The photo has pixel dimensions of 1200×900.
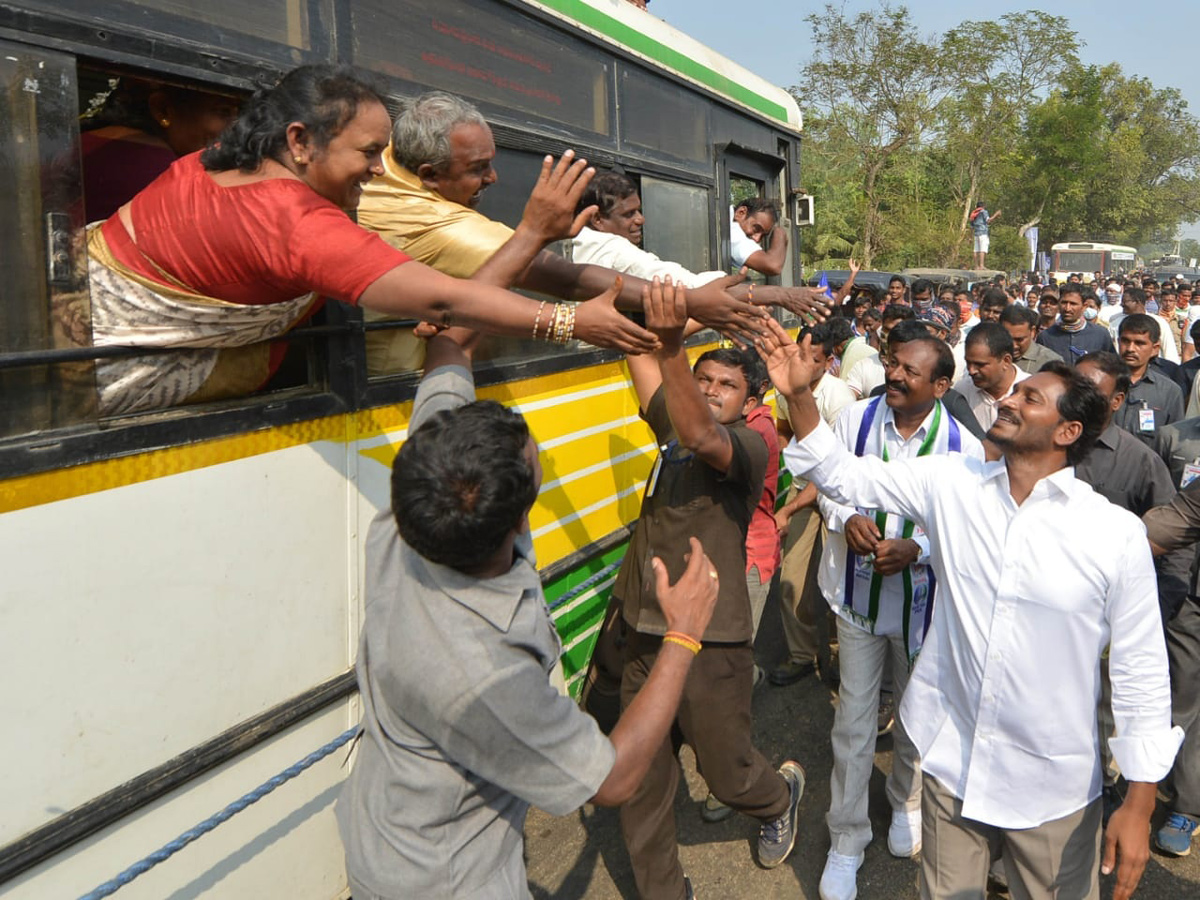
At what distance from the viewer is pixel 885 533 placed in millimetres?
3352

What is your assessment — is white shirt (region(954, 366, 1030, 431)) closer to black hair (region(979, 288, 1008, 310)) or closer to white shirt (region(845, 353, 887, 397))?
white shirt (region(845, 353, 887, 397))

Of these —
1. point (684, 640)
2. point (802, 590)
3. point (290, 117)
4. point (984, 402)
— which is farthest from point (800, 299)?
point (802, 590)

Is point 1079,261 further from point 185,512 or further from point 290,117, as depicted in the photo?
point 185,512

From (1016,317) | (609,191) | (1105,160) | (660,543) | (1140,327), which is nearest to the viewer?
(660,543)

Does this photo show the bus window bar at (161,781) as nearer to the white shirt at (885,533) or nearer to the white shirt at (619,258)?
the white shirt at (619,258)

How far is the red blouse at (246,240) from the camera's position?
178 cm

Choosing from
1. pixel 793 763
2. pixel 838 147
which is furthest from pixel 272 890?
pixel 838 147

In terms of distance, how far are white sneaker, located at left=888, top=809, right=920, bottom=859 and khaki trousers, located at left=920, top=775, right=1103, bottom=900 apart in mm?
914

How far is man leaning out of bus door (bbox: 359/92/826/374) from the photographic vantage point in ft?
7.61

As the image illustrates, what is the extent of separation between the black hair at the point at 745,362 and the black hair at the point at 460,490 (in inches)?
66.5

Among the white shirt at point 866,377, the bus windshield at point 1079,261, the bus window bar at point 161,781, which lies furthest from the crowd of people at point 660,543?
the bus windshield at point 1079,261

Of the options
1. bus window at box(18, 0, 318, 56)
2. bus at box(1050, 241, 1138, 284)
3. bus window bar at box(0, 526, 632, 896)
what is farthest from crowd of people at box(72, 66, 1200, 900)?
bus at box(1050, 241, 1138, 284)

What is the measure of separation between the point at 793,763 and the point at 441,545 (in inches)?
105

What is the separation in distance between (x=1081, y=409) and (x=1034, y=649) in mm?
629
